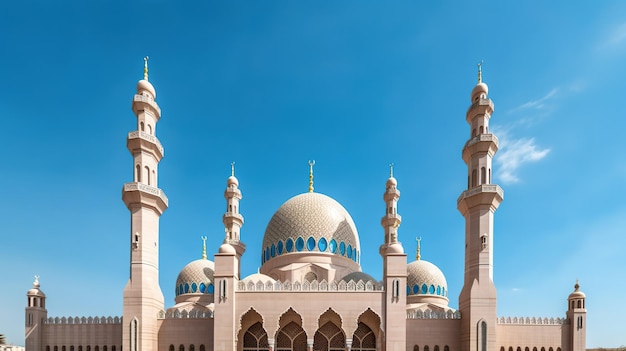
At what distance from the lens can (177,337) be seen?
22.3m

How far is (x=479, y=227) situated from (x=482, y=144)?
4095mm

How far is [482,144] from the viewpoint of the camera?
22.8 metres

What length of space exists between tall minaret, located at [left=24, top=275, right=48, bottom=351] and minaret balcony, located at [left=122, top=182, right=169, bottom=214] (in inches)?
247

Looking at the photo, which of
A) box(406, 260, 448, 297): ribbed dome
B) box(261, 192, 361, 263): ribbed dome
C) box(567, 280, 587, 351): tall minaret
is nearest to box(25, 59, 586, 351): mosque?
box(567, 280, 587, 351): tall minaret

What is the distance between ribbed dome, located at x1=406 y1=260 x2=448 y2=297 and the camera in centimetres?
2848

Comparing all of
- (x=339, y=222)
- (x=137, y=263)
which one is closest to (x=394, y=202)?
(x=339, y=222)

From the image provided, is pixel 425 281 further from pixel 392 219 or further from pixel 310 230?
pixel 310 230

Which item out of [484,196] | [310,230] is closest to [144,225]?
[310,230]

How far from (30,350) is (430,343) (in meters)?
19.1

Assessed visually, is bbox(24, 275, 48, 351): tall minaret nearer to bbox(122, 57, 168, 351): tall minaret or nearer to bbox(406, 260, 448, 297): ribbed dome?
bbox(122, 57, 168, 351): tall minaret

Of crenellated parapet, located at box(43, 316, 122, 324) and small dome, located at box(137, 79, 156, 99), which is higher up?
small dome, located at box(137, 79, 156, 99)

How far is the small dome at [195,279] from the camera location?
29.4m

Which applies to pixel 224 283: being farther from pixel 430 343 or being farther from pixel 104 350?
pixel 430 343

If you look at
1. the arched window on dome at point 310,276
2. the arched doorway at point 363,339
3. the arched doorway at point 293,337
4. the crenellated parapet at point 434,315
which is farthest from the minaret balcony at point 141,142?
the crenellated parapet at point 434,315
